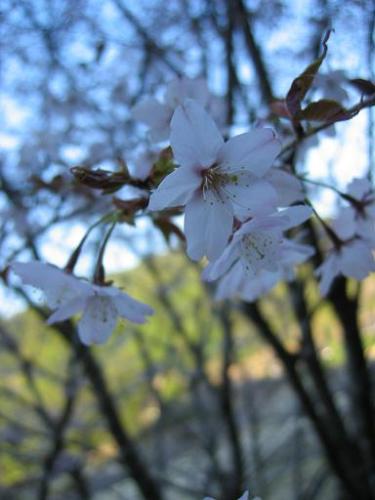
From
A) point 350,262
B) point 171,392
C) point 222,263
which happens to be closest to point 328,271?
point 350,262

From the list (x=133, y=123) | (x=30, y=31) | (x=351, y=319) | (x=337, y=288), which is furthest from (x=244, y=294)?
(x=133, y=123)

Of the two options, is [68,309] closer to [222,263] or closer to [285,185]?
[222,263]

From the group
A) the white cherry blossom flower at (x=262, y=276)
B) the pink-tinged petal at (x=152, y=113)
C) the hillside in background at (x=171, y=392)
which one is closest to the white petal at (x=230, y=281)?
the white cherry blossom flower at (x=262, y=276)

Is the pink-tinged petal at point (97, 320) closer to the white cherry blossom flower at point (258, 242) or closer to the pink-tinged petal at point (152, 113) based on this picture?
the white cherry blossom flower at point (258, 242)

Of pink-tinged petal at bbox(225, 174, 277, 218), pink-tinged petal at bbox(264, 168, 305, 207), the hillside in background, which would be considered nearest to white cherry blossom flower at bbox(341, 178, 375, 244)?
pink-tinged petal at bbox(264, 168, 305, 207)

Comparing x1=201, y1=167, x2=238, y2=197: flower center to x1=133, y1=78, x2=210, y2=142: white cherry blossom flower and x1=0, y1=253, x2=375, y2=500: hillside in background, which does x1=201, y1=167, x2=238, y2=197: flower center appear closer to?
A: x1=133, y1=78, x2=210, y2=142: white cherry blossom flower

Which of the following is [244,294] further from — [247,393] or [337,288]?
[247,393]
